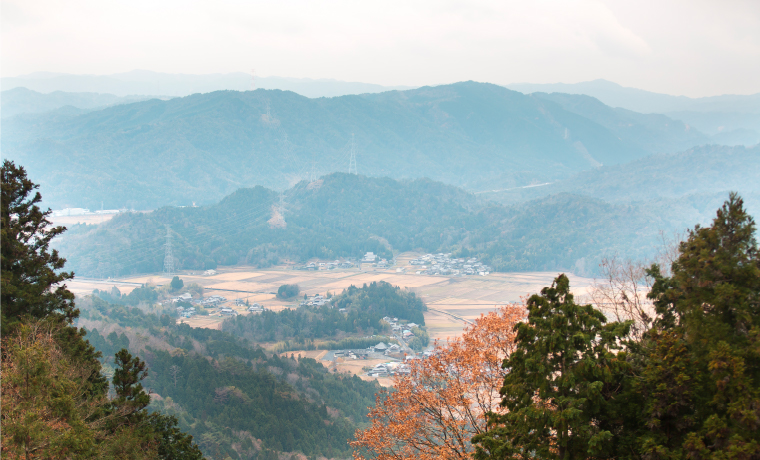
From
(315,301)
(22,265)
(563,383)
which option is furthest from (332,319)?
(563,383)

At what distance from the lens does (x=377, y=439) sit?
16.2m

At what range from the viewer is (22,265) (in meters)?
20.0

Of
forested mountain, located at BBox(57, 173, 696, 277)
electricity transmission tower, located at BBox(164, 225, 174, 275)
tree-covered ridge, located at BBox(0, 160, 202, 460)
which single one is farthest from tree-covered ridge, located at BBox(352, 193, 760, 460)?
electricity transmission tower, located at BBox(164, 225, 174, 275)

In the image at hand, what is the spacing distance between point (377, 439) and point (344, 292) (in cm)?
8239

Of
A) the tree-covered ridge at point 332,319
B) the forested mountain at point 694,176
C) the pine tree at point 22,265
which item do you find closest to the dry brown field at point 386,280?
the tree-covered ridge at point 332,319

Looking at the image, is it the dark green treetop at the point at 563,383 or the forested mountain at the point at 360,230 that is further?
the forested mountain at the point at 360,230

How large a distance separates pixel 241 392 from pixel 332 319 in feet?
111

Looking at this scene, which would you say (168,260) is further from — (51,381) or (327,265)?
(51,381)

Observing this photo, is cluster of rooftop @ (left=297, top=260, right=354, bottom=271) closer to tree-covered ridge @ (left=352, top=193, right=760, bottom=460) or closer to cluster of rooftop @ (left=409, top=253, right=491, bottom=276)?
cluster of rooftop @ (left=409, top=253, right=491, bottom=276)

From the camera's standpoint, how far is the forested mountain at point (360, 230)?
13212 cm

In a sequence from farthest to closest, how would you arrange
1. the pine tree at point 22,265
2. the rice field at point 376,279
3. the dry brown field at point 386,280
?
1. the rice field at point 376,279
2. the dry brown field at point 386,280
3. the pine tree at point 22,265

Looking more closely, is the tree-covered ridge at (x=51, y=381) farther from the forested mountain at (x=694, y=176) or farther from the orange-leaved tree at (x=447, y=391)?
the forested mountain at (x=694, y=176)

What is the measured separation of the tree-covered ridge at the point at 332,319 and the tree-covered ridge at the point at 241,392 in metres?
9.65

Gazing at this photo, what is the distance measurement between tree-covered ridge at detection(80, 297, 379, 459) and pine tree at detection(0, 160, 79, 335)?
22.8m
